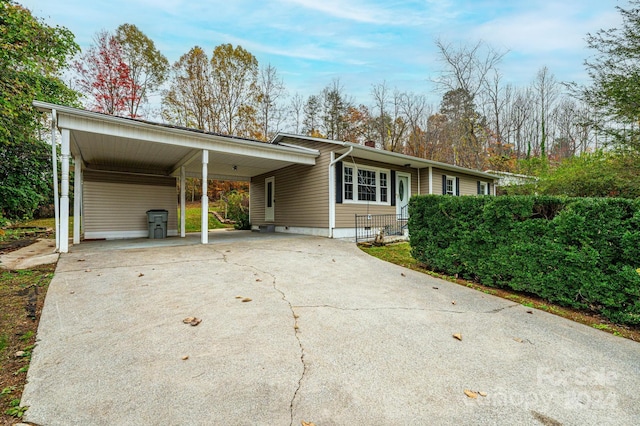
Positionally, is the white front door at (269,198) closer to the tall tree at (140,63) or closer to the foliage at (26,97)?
the foliage at (26,97)

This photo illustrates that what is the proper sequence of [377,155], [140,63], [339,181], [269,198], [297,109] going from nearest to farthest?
[339,181], [377,155], [269,198], [140,63], [297,109]

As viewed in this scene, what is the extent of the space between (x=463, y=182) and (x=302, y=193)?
9182 millimetres

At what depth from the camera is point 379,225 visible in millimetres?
11180

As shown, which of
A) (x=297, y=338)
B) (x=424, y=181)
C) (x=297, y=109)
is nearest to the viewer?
(x=297, y=338)

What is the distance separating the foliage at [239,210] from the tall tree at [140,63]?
9.00 m

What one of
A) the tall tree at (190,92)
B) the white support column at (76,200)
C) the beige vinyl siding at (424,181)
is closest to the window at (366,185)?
the beige vinyl siding at (424,181)

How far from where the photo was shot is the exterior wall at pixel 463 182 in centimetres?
1314

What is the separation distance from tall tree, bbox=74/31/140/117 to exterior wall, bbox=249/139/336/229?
1151cm

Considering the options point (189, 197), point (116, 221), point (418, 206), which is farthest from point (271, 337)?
point (189, 197)

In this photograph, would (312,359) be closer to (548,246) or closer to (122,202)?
(548,246)

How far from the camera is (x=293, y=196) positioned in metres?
11.5

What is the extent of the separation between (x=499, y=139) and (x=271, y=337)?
81.5 feet

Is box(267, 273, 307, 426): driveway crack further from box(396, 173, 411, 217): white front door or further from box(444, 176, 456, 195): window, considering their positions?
box(444, 176, 456, 195): window

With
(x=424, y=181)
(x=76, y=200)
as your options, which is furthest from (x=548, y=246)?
(x=76, y=200)
